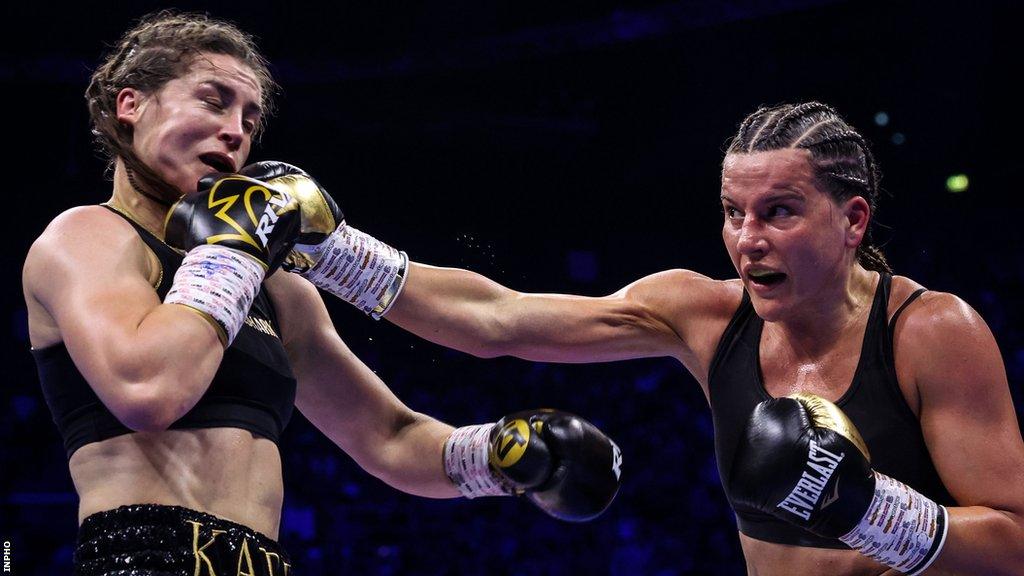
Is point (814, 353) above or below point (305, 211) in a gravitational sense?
below

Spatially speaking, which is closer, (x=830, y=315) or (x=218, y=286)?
(x=218, y=286)

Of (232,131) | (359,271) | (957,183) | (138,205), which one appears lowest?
(957,183)

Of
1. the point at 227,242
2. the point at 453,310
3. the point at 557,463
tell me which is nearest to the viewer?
the point at 227,242

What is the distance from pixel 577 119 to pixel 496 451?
4.61 meters

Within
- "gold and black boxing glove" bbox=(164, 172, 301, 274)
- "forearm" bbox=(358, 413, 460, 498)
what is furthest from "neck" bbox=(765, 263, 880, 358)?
"gold and black boxing glove" bbox=(164, 172, 301, 274)

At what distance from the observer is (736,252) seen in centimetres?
244

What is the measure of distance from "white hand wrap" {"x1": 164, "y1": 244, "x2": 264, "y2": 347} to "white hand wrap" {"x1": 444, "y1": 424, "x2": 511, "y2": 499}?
0.72m

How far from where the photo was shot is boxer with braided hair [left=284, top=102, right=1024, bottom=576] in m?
2.08

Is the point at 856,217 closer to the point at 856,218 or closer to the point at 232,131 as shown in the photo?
the point at 856,218

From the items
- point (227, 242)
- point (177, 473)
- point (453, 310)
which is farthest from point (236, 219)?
point (453, 310)

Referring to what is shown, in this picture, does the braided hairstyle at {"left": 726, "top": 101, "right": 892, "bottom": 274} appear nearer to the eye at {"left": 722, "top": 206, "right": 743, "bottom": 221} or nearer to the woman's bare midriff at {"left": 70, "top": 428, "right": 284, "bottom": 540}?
the eye at {"left": 722, "top": 206, "right": 743, "bottom": 221}

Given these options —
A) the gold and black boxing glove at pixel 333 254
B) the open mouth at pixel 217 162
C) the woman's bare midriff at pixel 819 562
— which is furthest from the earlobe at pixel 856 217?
the open mouth at pixel 217 162

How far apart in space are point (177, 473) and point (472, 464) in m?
0.73

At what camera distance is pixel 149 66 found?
2170 mm
